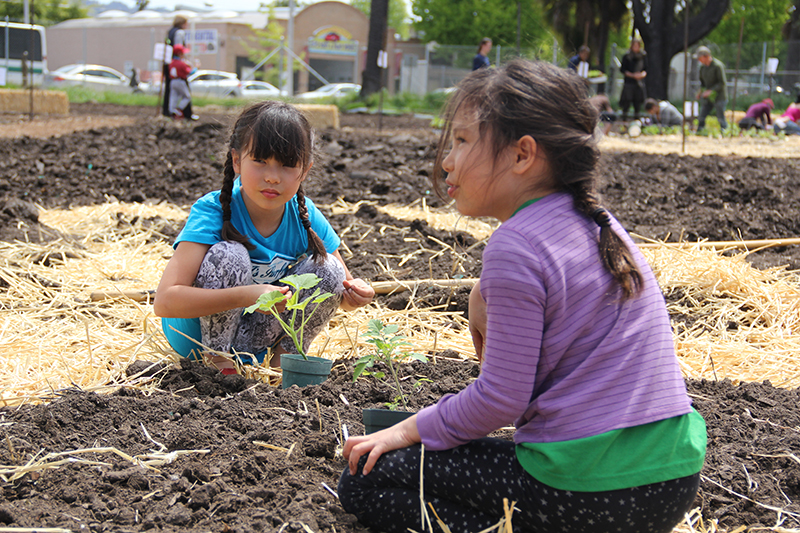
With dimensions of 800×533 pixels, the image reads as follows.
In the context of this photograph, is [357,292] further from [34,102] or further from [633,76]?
[633,76]

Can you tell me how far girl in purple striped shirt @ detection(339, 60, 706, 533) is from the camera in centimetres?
139

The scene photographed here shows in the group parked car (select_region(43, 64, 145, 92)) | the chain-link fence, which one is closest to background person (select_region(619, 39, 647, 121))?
the chain-link fence

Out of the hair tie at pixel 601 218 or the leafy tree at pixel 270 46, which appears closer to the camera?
the hair tie at pixel 601 218

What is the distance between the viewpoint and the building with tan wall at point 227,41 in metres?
42.3

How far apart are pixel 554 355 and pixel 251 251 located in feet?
4.96

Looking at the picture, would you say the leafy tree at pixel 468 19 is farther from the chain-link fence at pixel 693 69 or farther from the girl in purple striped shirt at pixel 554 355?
the girl in purple striped shirt at pixel 554 355

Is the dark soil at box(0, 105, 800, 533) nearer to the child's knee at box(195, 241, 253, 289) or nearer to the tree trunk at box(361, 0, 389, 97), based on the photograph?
the child's knee at box(195, 241, 253, 289)

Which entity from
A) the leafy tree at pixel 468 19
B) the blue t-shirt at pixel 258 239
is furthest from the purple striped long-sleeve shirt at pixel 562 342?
the leafy tree at pixel 468 19

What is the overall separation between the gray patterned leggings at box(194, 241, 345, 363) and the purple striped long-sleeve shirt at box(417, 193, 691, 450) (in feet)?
4.19

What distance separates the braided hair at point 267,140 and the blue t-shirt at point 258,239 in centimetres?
6

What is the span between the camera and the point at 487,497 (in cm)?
153

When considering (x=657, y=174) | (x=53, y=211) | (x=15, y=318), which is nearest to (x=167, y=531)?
(x=15, y=318)

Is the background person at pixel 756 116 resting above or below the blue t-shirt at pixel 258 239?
above

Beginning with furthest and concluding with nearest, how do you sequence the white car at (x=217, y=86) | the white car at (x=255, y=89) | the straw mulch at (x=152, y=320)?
the white car at (x=255, y=89), the white car at (x=217, y=86), the straw mulch at (x=152, y=320)
